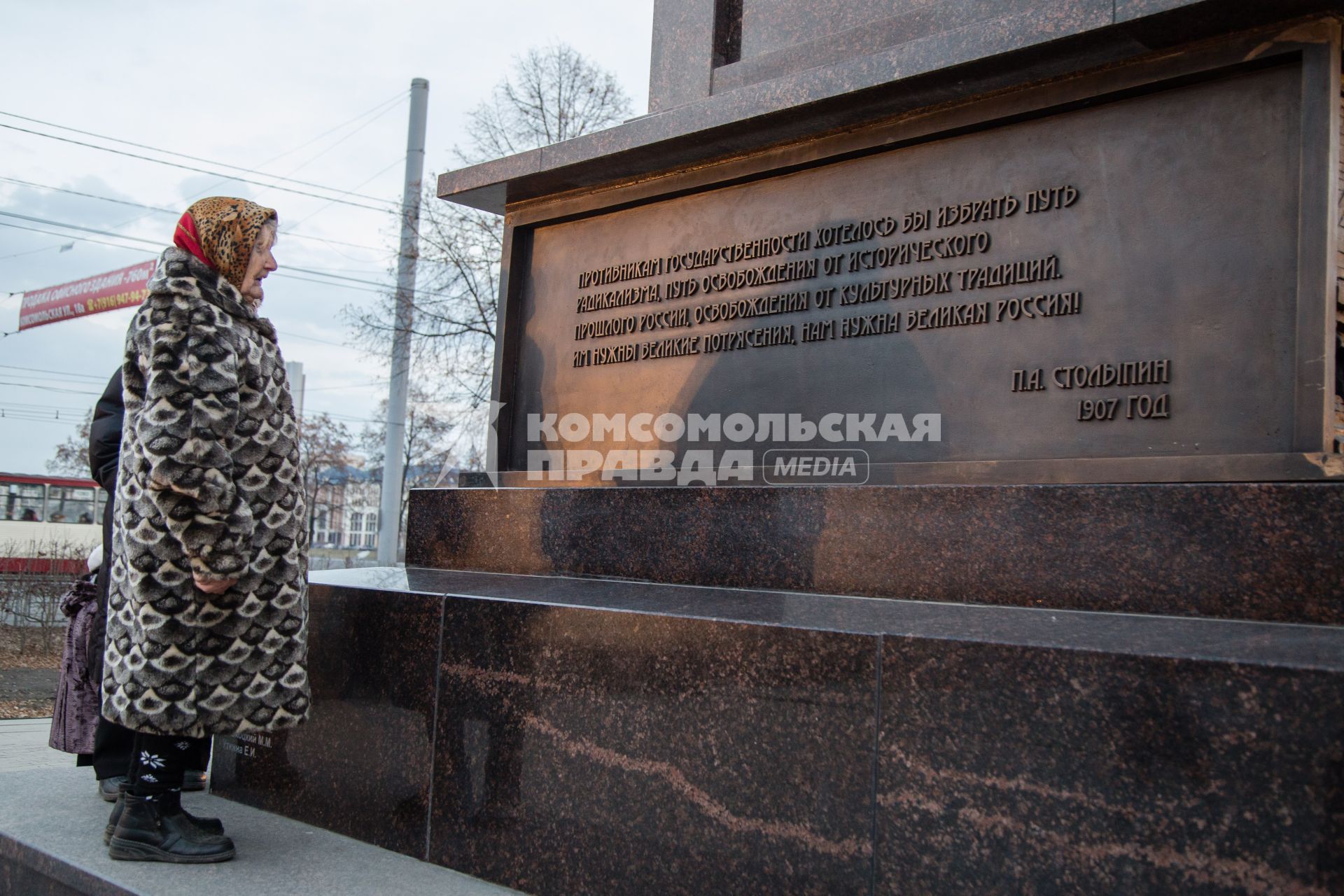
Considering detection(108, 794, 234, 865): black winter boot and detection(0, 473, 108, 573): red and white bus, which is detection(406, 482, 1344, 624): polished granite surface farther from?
detection(0, 473, 108, 573): red and white bus

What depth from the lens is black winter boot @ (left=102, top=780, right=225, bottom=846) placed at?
11.0 feet

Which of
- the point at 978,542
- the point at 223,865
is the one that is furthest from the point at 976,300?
the point at 223,865

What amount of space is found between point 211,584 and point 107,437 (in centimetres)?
108

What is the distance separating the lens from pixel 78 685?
432 cm

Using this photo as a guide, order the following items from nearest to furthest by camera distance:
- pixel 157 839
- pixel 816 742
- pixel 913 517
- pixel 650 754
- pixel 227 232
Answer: pixel 816 742
pixel 650 754
pixel 913 517
pixel 157 839
pixel 227 232

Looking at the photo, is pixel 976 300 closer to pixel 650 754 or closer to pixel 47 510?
pixel 650 754

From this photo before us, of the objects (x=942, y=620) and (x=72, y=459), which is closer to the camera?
(x=942, y=620)

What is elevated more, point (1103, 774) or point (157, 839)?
point (1103, 774)

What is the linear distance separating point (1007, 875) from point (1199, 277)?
1.77m

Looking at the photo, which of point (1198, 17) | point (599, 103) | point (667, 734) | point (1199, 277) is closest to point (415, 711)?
point (667, 734)

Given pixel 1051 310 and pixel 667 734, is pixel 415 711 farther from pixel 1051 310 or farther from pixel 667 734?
pixel 1051 310

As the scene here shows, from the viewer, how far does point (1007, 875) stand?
224cm

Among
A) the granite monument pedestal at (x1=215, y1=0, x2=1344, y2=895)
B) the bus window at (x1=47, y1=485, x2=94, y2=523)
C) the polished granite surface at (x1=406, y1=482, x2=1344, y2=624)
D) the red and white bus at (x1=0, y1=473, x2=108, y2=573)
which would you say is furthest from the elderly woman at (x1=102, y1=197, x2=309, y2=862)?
the bus window at (x1=47, y1=485, x2=94, y2=523)

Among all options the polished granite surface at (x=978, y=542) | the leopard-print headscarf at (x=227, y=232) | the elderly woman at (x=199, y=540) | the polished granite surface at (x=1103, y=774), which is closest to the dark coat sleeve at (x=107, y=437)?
the elderly woman at (x=199, y=540)
